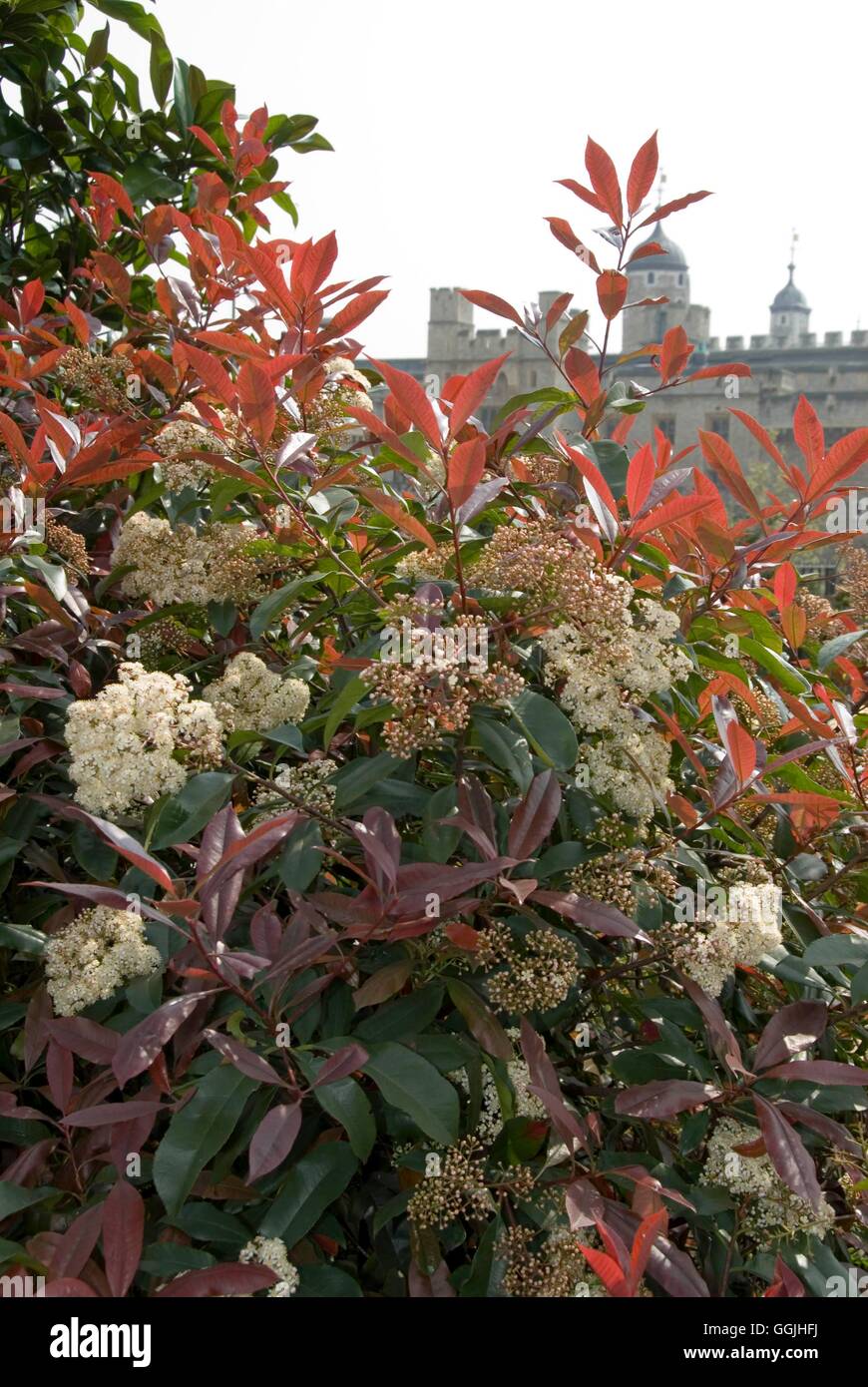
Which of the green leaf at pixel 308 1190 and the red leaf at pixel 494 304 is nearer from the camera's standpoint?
the green leaf at pixel 308 1190

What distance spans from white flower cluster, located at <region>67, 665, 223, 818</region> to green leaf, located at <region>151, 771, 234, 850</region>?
0.7 inches

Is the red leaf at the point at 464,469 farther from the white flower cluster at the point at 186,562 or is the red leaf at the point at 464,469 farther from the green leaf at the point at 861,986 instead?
the green leaf at the point at 861,986

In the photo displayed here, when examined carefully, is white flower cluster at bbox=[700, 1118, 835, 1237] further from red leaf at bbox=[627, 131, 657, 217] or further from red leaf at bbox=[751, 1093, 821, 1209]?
red leaf at bbox=[627, 131, 657, 217]

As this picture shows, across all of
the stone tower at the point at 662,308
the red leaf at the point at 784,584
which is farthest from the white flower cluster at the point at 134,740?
the stone tower at the point at 662,308

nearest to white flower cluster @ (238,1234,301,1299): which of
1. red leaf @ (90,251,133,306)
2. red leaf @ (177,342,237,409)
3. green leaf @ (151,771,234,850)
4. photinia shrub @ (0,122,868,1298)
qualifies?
photinia shrub @ (0,122,868,1298)

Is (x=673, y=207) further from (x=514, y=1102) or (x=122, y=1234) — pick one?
(x=122, y=1234)

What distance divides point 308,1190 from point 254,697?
0.47 m

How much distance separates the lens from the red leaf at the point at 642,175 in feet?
5.06

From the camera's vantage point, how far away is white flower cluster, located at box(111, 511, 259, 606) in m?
1.44

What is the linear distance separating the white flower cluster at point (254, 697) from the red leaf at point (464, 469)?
25cm

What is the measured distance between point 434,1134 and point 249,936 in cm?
28

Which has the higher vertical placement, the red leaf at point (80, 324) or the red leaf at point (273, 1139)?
the red leaf at point (80, 324)

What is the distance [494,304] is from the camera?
1630 mm

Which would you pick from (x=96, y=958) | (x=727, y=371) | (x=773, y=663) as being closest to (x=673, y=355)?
(x=727, y=371)
